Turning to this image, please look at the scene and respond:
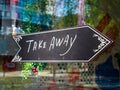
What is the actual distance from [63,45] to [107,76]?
84 cm

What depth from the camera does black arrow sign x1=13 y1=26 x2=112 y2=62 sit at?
4.08 m

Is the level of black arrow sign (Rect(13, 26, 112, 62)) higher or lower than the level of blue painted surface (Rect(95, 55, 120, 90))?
higher

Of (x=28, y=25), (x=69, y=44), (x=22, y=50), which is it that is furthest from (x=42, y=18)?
(x=69, y=44)

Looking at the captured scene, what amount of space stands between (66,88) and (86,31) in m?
1.14

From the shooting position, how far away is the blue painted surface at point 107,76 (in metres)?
4.81

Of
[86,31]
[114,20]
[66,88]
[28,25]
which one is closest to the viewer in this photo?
[86,31]

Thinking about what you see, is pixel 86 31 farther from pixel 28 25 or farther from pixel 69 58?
pixel 28 25

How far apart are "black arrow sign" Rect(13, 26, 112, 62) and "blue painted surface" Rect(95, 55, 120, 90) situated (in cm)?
72

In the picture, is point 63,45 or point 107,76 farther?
point 107,76

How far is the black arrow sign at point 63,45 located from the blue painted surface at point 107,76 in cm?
72

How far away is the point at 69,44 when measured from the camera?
14.1ft

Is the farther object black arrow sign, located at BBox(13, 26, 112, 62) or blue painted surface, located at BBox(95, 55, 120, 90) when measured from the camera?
blue painted surface, located at BBox(95, 55, 120, 90)

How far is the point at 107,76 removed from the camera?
4859mm

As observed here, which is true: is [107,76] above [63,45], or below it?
below
